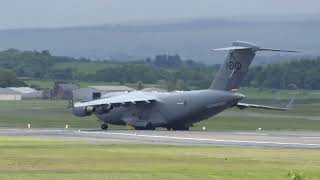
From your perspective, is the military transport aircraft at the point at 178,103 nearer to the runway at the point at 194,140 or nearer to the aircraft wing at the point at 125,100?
the aircraft wing at the point at 125,100

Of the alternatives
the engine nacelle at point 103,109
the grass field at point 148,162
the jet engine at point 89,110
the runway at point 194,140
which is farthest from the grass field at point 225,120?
the grass field at point 148,162

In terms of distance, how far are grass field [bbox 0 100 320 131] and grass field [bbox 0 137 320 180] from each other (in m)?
39.9

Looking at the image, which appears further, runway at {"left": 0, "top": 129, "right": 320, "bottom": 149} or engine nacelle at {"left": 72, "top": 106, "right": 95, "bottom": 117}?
engine nacelle at {"left": 72, "top": 106, "right": 95, "bottom": 117}

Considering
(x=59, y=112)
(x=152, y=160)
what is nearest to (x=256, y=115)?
(x=59, y=112)

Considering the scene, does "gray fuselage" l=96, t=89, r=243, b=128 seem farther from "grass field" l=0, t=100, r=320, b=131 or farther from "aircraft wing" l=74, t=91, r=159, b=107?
"grass field" l=0, t=100, r=320, b=131

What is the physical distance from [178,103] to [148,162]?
4428cm

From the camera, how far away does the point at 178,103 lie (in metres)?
92.5

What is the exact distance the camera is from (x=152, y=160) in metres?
49.5

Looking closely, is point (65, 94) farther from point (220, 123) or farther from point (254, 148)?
point (254, 148)

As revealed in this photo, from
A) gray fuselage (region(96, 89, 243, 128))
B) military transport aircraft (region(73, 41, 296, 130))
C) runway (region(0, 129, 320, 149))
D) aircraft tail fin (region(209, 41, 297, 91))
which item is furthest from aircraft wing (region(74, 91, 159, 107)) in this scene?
runway (region(0, 129, 320, 149))

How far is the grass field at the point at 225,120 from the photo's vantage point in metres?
101

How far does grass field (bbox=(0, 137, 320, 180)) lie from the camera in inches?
1641

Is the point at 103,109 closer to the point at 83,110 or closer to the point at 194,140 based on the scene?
the point at 83,110

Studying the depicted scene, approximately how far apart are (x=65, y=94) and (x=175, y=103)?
103101 millimetres
